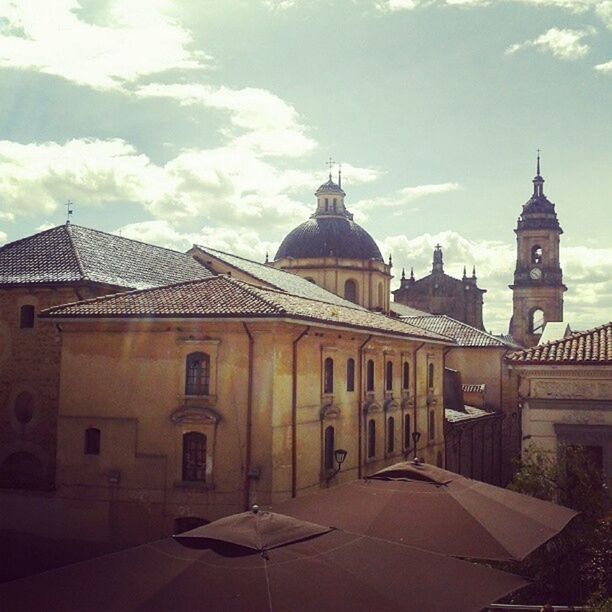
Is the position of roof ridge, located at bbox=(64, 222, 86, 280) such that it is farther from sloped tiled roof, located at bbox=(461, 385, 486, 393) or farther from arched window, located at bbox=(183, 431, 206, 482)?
sloped tiled roof, located at bbox=(461, 385, 486, 393)

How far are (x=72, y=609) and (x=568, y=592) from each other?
31.4ft

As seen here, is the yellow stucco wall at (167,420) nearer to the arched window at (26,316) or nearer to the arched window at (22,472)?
the arched window at (22,472)

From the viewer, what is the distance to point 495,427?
45688mm

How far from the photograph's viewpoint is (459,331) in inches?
1879

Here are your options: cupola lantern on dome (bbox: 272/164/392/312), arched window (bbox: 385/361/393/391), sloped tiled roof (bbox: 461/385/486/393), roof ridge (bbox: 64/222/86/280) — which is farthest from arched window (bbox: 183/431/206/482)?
cupola lantern on dome (bbox: 272/164/392/312)

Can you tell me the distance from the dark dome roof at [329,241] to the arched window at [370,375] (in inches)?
923

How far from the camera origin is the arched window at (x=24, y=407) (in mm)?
25234

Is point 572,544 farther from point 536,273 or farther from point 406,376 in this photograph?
point 536,273

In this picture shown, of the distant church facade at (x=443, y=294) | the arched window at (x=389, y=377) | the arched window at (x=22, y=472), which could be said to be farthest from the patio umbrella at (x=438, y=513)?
the distant church facade at (x=443, y=294)

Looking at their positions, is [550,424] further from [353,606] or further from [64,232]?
[64,232]

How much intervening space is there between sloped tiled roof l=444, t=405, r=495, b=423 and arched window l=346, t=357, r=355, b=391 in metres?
12.7

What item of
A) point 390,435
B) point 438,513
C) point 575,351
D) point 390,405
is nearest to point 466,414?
point 390,435

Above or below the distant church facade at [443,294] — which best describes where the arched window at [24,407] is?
below

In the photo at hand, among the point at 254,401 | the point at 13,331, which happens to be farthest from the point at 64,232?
the point at 254,401
